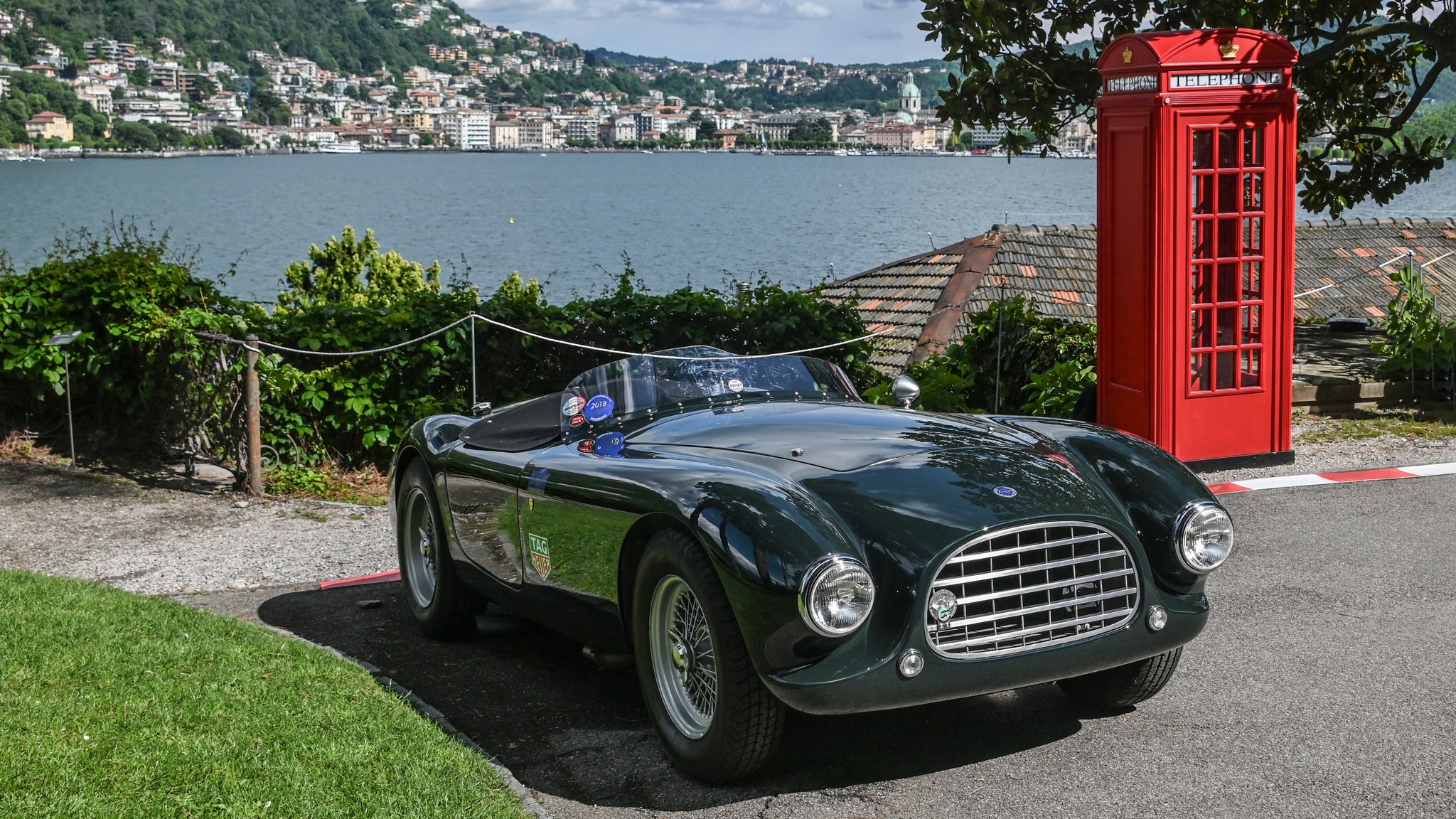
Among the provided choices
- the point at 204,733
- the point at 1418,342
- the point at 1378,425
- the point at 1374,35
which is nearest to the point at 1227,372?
the point at 1378,425

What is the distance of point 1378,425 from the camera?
11.1 meters

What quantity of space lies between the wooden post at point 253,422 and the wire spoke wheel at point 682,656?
589cm

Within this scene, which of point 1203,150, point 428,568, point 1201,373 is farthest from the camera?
point 1201,373

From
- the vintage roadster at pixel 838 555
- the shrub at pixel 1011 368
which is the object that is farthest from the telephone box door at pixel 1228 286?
the vintage roadster at pixel 838 555

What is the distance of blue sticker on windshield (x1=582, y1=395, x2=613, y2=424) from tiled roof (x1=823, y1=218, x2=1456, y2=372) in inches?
Answer: 292

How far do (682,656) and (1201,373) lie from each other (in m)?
5.85

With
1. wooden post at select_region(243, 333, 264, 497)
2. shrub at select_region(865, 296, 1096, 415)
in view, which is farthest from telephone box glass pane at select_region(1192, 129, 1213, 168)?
wooden post at select_region(243, 333, 264, 497)

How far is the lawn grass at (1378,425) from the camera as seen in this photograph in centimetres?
1067

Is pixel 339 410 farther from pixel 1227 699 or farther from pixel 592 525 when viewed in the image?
pixel 1227 699

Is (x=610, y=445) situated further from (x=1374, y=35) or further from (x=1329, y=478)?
(x=1374, y=35)

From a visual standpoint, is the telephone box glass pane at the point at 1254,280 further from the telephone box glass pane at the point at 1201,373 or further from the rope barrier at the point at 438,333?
the rope barrier at the point at 438,333

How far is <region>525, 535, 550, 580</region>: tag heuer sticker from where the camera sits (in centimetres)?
562

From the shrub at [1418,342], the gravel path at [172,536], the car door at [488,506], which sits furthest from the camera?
the shrub at [1418,342]

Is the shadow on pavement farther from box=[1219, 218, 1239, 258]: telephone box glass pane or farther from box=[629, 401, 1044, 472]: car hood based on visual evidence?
box=[1219, 218, 1239, 258]: telephone box glass pane
